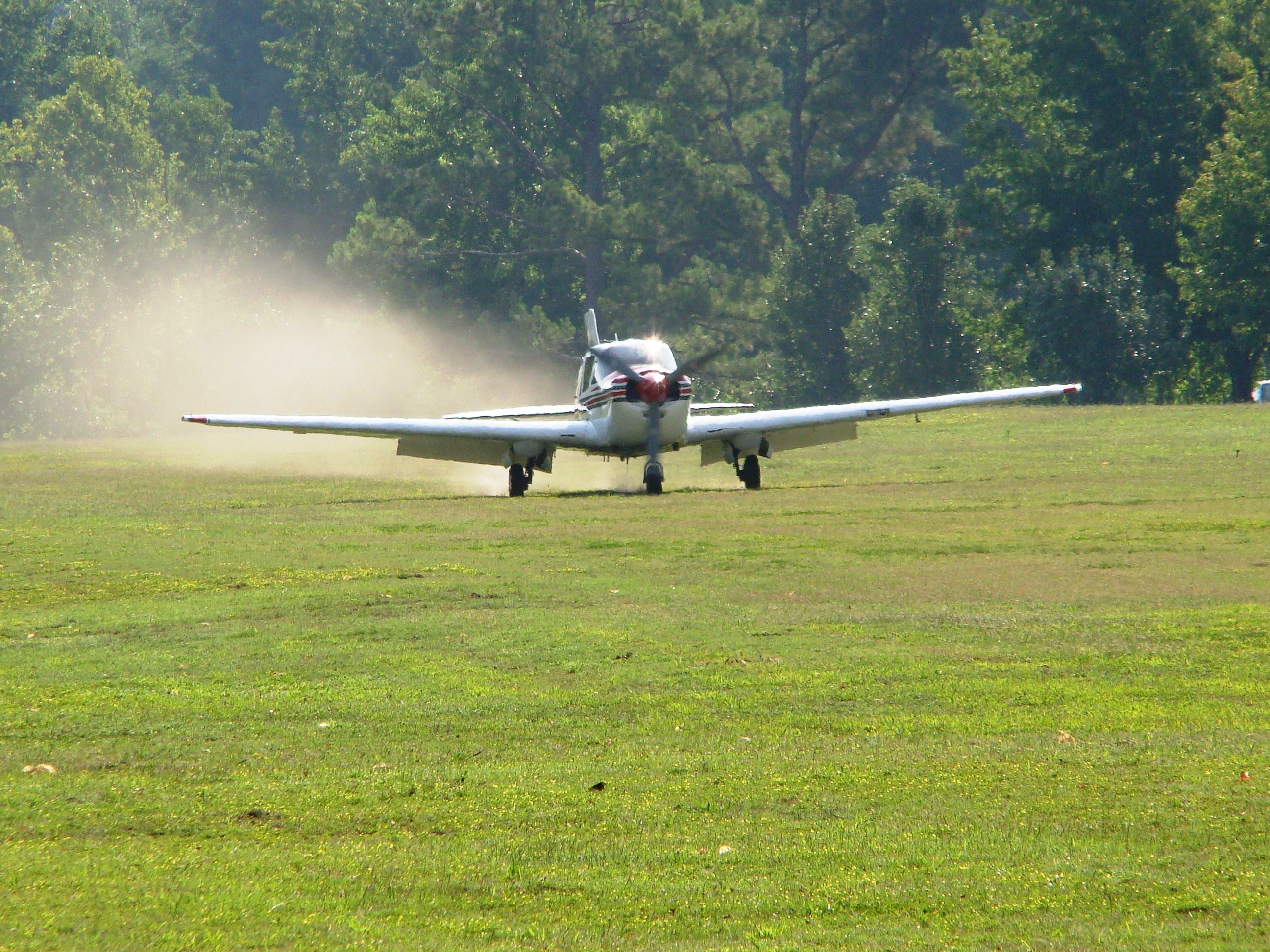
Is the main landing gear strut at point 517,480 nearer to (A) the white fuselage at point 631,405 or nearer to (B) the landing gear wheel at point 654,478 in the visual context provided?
(A) the white fuselage at point 631,405

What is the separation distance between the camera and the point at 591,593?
1523 cm

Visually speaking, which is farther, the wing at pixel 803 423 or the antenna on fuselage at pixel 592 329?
the antenna on fuselage at pixel 592 329

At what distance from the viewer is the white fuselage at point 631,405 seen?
26766mm

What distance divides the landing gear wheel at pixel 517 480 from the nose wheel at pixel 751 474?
353cm

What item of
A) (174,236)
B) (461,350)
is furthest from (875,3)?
(174,236)

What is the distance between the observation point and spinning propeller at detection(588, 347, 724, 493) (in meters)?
26.5

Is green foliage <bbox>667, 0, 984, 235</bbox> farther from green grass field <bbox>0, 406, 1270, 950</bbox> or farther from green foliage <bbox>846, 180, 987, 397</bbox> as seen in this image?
green grass field <bbox>0, 406, 1270, 950</bbox>

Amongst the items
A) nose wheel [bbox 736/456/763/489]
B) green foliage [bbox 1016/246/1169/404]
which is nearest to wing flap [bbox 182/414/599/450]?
nose wheel [bbox 736/456/763/489]

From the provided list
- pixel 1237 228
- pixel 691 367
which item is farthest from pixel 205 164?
pixel 691 367

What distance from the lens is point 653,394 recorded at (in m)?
26.4

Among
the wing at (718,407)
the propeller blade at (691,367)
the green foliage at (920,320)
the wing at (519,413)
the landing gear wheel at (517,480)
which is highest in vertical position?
the green foliage at (920,320)

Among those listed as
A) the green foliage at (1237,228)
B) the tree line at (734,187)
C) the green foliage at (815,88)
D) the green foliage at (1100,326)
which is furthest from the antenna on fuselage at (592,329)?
the green foliage at (815,88)

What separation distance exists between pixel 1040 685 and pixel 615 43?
3032 inches

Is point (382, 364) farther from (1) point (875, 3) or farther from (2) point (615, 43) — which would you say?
(1) point (875, 3)
